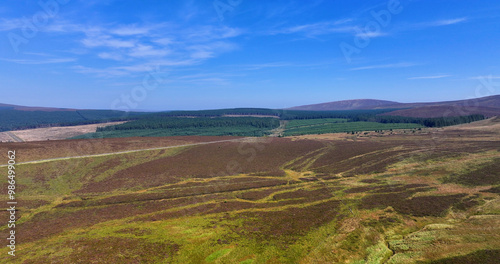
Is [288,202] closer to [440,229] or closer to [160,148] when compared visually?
[440,229]

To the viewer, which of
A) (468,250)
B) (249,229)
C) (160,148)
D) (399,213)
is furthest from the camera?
(160,148)

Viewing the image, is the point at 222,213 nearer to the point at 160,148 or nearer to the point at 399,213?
the point at 399,213

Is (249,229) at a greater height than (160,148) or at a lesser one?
lesser

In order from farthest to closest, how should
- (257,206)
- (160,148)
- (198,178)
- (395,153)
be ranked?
(160,148) → (395,153) → (198,178) → (257,206)

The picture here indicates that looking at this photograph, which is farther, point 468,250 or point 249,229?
point 249,229

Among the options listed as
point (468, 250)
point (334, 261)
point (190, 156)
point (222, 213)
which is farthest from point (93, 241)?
point (190, 156)

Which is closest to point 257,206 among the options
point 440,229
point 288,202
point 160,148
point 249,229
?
point 288,202
